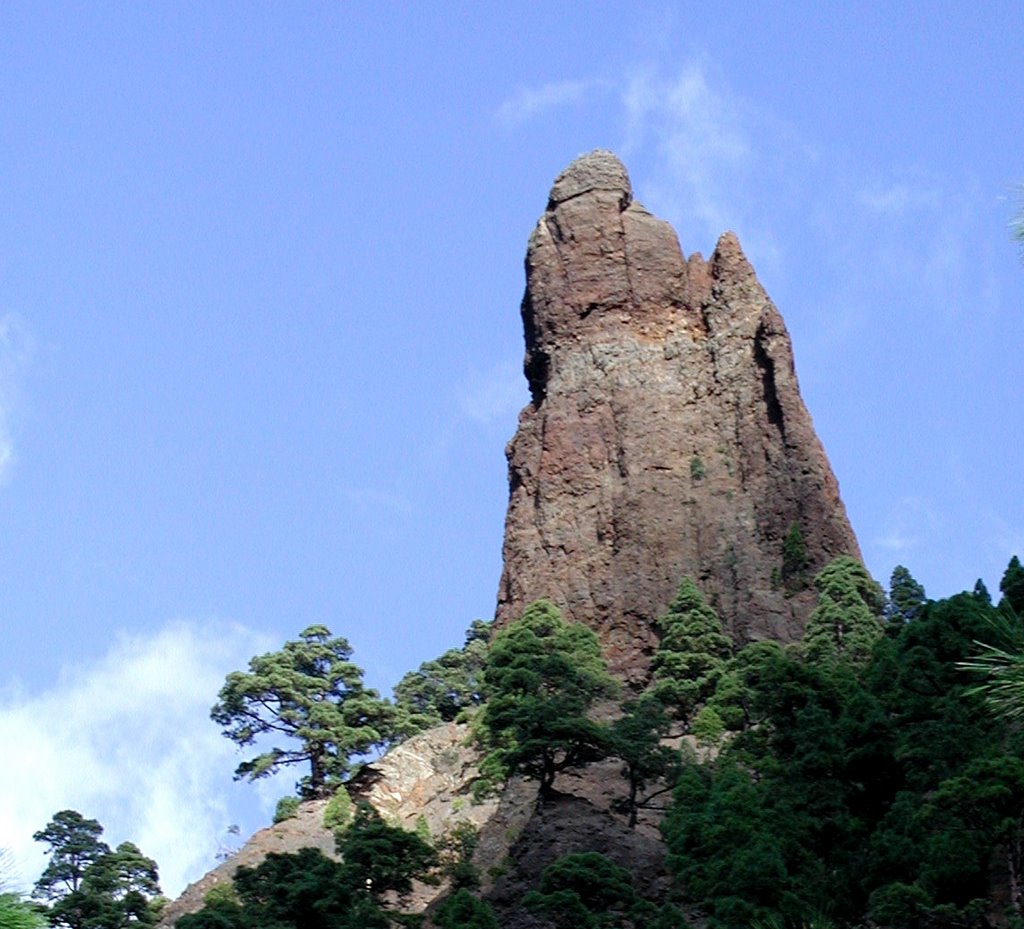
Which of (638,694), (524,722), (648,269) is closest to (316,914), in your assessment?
(524,722)

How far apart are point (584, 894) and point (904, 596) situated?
83.7ft

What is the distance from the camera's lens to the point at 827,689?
50.4 m

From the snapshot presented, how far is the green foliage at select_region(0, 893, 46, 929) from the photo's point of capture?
11.3 m

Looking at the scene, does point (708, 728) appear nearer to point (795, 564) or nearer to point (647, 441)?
point (795, 564)

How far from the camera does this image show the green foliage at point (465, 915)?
42.4 m

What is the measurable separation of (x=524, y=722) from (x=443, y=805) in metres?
6.00

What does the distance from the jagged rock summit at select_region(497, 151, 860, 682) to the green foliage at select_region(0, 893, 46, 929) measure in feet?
170

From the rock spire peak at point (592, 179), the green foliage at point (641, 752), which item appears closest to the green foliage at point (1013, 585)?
the green foliage at point (641, 752)

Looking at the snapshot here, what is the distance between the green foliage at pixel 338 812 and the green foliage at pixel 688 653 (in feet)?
31.5

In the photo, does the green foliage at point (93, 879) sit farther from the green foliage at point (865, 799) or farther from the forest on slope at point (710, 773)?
the green foliage at point (865, 799)

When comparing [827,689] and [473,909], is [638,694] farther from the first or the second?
[473,909]

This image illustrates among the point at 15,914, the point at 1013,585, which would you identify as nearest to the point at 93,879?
the point at 1013,585

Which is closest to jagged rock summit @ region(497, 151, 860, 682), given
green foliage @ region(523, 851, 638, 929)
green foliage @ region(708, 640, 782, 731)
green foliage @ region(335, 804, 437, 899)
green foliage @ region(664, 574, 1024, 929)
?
green foliage @ region(708, 640, 782, 731)

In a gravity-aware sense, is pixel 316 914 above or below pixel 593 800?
below
